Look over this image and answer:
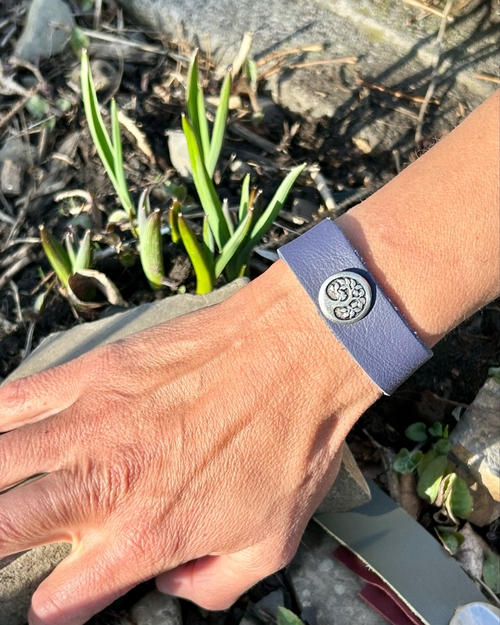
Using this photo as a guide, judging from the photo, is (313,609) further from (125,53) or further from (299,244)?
(125,53)

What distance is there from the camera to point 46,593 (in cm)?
144

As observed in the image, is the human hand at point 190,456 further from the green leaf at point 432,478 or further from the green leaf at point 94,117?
the green leaf at point 94,117

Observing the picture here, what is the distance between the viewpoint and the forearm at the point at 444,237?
4.51 ft

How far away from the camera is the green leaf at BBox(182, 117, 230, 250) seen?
1736 mm

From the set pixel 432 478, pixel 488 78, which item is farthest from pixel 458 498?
pixel 488 78

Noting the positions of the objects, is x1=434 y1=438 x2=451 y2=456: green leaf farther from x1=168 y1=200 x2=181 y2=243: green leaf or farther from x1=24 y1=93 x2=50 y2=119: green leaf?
x1=24 y1=93 x2=50 y2=119: green leaf

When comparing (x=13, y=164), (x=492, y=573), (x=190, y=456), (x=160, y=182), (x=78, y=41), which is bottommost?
(x=492, y=573)

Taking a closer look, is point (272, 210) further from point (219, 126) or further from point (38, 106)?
point (38, 106)

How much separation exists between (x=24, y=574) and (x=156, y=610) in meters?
0.35

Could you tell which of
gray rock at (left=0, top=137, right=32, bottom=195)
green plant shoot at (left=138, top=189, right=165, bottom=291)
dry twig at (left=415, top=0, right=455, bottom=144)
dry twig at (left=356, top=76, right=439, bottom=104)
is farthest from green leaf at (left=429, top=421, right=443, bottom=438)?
gray rock at (left=0, top=137, right=32, bottom=195)

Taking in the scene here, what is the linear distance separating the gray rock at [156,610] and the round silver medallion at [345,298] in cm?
92

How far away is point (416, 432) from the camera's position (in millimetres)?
1981

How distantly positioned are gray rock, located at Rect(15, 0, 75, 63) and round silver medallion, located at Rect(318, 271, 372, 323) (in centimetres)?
172

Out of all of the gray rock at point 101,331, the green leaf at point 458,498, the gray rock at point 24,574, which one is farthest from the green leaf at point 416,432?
the gray rock at point 24,574
